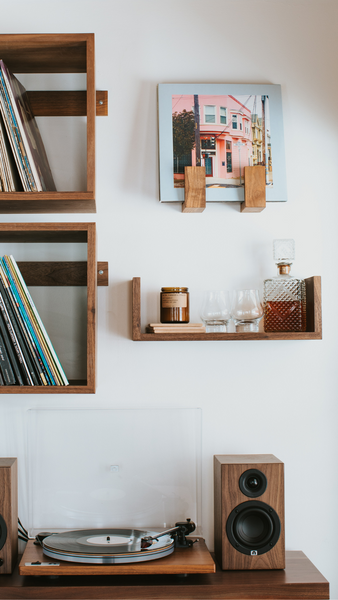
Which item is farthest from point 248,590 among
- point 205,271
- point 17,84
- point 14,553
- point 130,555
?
point 17,84

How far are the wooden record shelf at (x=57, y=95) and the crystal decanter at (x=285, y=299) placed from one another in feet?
2.00

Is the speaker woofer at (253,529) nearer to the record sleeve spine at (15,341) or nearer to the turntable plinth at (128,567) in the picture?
the turntable plinth at (128,567)

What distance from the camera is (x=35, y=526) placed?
1518mm

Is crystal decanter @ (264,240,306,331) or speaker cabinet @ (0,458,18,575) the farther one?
crystal decanter @ (264,240,306,331)

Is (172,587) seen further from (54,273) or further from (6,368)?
(54,273)

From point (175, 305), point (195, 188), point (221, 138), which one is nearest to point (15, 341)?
point (175, 305)

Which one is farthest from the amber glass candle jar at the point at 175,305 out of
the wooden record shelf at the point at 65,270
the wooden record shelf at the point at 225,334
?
the wooden record shelf at the point at 65,270

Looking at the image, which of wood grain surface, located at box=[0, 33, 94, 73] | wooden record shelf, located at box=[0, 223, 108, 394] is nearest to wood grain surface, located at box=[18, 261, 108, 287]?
wooden record shelf, located at box=[0, 223, 108, 394]

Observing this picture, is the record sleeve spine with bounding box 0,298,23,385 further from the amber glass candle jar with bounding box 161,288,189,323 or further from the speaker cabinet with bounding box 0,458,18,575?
the amber glass candle jar with bounding box 161,288,189,323

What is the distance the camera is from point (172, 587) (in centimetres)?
125

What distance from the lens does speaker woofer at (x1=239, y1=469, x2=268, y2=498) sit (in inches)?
53.6

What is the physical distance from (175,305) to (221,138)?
58 cm

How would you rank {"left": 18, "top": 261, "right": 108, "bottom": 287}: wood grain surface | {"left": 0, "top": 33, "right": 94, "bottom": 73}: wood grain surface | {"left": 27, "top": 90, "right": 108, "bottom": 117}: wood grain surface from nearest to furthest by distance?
{"left": 0, "top": 33, "right": 94, "bottom": 73}: wood grain surface → {"left": 18, "top": 261, "right": 108, "bottom": 287}: wood grain surface → {"left": 27, "top": 90, "right": 108, "bottom": 117}: wood grain surface

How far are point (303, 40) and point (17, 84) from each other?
0.96m
